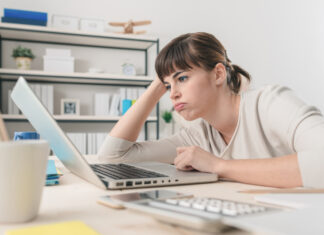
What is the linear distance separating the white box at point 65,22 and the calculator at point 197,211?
2790 mm

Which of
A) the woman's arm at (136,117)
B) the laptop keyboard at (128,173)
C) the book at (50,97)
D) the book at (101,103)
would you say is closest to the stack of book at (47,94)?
the book at (50,97)

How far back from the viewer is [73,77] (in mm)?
2785

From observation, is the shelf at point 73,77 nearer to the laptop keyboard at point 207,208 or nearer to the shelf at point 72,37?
the shelf at point 72,37

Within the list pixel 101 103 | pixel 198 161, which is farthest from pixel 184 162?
pixel 101 103

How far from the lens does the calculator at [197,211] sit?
0.32 meters

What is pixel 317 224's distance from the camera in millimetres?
331

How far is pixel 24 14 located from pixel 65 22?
1.16 ft

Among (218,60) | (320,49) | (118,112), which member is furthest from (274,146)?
(320,49)

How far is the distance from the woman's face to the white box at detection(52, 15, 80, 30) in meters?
2.00

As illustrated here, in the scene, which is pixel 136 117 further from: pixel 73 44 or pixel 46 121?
pixel 73 44

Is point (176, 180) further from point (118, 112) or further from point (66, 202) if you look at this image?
point (118, 112)

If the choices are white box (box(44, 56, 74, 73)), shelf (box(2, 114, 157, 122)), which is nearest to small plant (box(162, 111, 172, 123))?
shelf (box(2, 114, 157, 122))

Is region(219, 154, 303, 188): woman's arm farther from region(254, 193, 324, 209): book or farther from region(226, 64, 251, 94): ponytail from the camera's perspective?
region(226, 64, 251, 94): ponytail

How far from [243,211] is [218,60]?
0.96 meters
